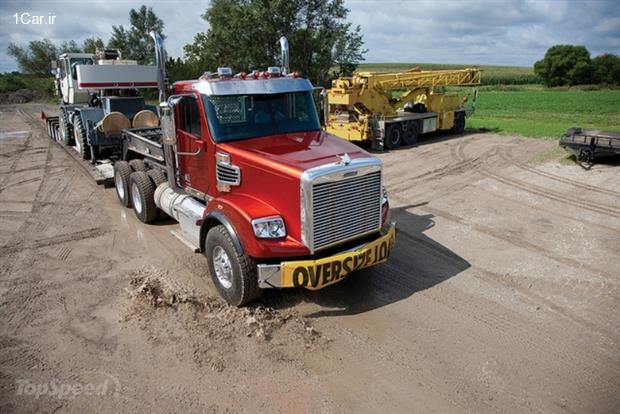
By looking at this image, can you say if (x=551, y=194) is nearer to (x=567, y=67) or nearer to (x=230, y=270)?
(x=230, y=270)

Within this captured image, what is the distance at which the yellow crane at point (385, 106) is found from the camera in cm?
1666

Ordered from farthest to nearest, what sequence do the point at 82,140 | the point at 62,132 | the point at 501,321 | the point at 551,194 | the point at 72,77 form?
the point at 62,132, the point at 72,77, the point at 82,140, the point at 551,194, the point at 501,321

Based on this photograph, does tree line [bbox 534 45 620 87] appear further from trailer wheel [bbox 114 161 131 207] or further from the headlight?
the headlight

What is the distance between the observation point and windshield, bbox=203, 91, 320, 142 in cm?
604

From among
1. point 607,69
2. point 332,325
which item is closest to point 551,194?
point 332,325

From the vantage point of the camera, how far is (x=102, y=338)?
197 inches

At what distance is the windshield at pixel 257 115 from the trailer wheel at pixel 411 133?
1189 cm

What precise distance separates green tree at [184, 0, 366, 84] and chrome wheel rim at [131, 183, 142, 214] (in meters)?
21.9

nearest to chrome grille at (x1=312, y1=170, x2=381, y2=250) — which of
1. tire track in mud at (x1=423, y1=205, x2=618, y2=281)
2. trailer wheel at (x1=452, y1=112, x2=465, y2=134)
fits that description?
tire track in mud at (x1=423, y1=205, x2=618, y2=281)

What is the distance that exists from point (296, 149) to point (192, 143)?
1.77 m

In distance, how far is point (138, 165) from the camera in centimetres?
907

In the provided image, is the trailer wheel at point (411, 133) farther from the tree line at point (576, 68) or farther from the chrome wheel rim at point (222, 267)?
the tree line at point (576, 68)

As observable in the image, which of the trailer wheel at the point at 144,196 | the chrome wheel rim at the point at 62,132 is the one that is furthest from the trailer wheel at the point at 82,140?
the trailer wheel at the point at 144,196

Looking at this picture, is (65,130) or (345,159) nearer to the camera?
(345,159)
